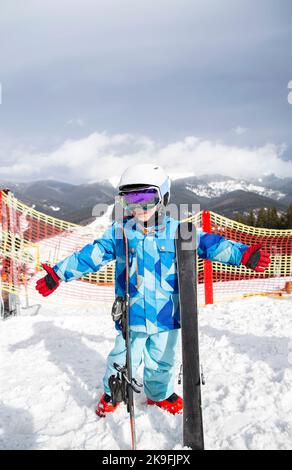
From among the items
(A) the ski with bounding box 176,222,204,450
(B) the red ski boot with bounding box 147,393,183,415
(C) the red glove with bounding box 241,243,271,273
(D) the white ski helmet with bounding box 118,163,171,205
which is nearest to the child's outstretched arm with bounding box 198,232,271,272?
(C) the red glove with bounding box 241,243,271,273

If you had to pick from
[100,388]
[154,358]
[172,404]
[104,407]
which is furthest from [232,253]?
[100,388]

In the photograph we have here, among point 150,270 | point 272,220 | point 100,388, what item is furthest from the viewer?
point 272,220

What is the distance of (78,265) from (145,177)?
40.8 inches

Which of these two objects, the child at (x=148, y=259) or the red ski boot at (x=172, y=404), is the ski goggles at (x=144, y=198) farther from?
the red ski boot at (x=172, y=404)

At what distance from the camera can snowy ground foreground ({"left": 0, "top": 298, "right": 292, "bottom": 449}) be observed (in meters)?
2.82

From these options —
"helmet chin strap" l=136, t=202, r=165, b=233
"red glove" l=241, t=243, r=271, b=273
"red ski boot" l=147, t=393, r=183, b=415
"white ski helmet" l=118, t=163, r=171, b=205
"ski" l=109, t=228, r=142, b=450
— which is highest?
"white ski helmet" l=118, t=163, r=171, b=205

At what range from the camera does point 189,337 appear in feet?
8.64

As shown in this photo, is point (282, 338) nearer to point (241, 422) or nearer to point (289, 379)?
point (289, 379)

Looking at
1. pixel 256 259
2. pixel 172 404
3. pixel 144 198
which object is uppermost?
pixel 144 198

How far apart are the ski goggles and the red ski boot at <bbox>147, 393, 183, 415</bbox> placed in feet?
6.35

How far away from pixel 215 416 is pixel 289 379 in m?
1.08

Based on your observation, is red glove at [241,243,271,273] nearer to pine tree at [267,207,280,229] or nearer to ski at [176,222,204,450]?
ski at [176,222,204,450]

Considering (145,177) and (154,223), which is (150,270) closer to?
(154,223)

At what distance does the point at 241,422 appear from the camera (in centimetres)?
298
